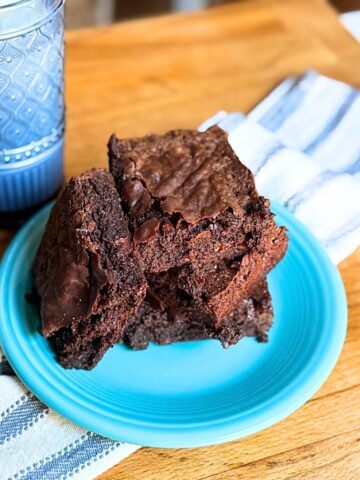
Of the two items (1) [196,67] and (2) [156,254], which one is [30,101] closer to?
(2) [156,254]

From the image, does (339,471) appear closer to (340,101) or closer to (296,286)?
(296,286)

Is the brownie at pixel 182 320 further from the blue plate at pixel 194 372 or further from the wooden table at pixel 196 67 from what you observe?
the wooden table at pixel 196 67

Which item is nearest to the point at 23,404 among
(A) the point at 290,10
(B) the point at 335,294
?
(B) the point at 335,294

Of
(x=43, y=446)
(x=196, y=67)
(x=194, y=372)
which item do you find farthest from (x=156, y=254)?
(x=196, y=67)

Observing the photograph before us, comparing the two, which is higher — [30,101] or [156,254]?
[30,101]

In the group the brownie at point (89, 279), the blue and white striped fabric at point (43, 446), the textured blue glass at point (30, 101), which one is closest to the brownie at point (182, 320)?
the brownie at point (89, 279)

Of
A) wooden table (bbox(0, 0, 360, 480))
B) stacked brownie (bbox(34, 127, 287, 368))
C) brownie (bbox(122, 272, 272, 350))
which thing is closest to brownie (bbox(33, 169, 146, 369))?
stacked brownie (bbox(34, 127, 287, 368))

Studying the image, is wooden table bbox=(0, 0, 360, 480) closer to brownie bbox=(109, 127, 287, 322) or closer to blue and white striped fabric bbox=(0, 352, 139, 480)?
brownie bbox=(109, 127, 287, 322)
